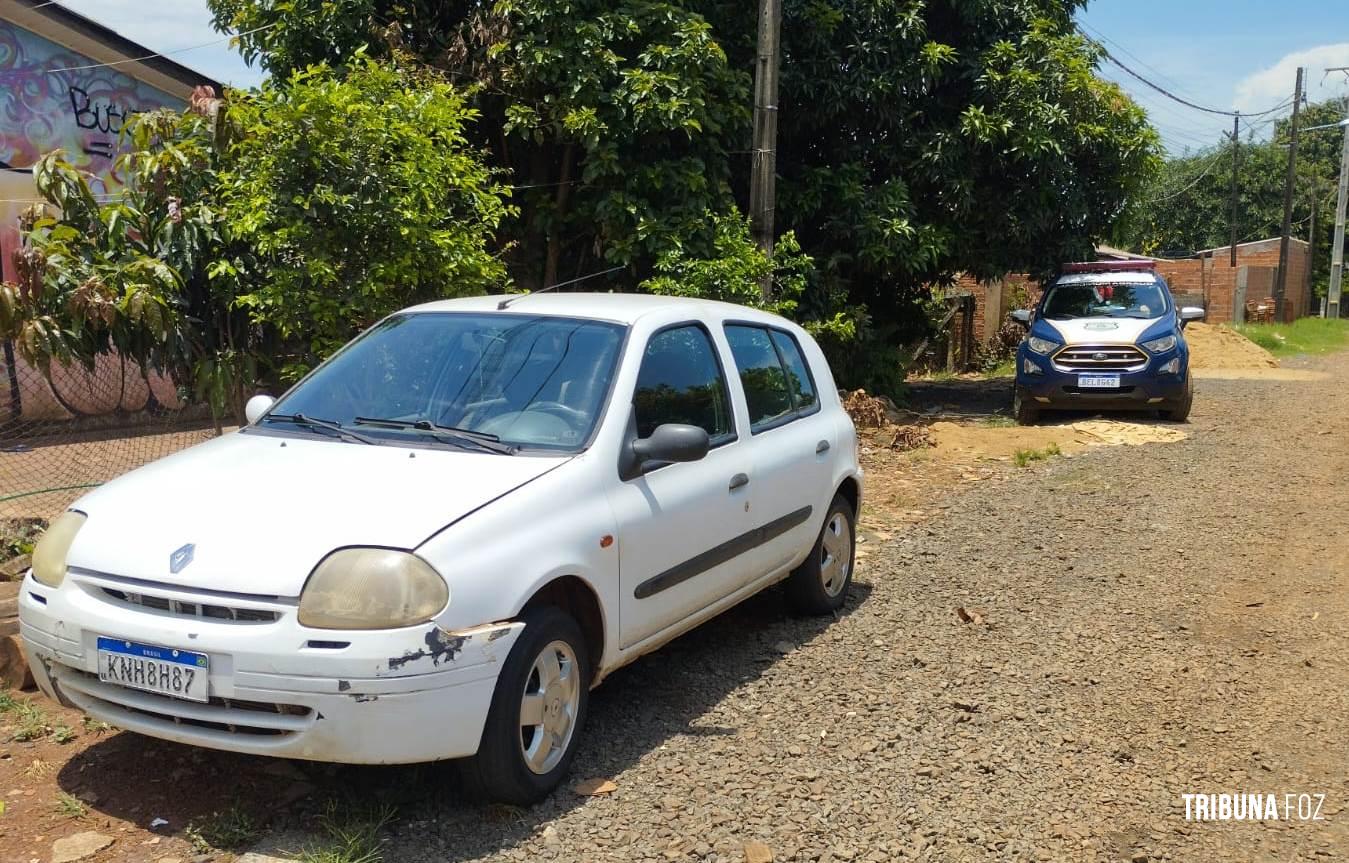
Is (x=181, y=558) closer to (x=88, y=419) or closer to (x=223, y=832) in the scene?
(x=223, y=832)

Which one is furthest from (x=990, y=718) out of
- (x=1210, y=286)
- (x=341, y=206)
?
(x=1210, y=286)

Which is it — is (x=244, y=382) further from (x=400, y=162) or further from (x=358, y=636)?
(x=358, y=636)

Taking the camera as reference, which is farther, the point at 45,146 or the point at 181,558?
the point at 45,146

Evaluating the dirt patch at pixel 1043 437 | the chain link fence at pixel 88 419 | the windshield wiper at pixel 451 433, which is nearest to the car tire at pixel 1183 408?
the dirt patch at pixel 1043 437

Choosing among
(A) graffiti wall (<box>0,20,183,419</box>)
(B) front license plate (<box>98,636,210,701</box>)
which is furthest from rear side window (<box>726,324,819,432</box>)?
(A) graffiti wall (<box>0,20,183,419</box>)

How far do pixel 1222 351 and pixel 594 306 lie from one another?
74.5ft

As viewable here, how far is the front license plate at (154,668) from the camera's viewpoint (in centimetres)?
337

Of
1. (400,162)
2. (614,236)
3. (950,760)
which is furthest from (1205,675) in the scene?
(614,236)

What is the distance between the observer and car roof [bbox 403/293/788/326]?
15.7 feet

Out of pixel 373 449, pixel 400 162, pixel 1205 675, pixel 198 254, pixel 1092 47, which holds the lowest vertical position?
pixel 1205 675

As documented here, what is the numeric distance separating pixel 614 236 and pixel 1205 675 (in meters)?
7.93

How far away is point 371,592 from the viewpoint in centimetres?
338

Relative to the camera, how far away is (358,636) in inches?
131

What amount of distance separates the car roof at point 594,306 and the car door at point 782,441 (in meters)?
0.22
